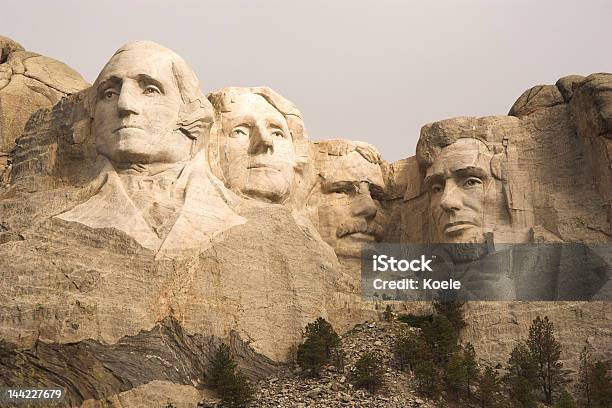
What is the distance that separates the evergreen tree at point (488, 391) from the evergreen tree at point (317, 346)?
8.25 feet

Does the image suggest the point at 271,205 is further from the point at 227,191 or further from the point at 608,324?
the point at 608,324

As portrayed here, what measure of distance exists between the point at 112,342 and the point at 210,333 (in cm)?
171

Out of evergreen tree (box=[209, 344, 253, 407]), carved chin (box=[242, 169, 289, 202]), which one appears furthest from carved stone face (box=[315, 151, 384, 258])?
evergreen tree (box=[209, 344, 253, 407])

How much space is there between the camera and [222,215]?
87.2 feet

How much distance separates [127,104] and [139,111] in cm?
25

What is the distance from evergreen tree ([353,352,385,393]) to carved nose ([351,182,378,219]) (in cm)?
554

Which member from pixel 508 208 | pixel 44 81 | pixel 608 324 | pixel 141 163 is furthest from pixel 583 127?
pixel 44 81

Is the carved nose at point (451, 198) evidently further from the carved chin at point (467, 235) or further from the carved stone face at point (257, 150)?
the carved stone face at point (257, 150)

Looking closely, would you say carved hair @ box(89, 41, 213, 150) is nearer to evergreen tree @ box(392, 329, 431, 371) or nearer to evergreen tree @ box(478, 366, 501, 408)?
evergreen tree @ box(392, 329, 431, 371)

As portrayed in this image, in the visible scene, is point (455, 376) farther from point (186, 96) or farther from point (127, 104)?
point (127, 104)

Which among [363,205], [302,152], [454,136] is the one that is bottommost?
[363,205]

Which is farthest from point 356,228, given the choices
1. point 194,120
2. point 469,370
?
point 469,370

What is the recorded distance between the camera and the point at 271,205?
27.6 meters

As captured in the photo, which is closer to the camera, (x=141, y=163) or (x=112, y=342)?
(x=112, y=342)
